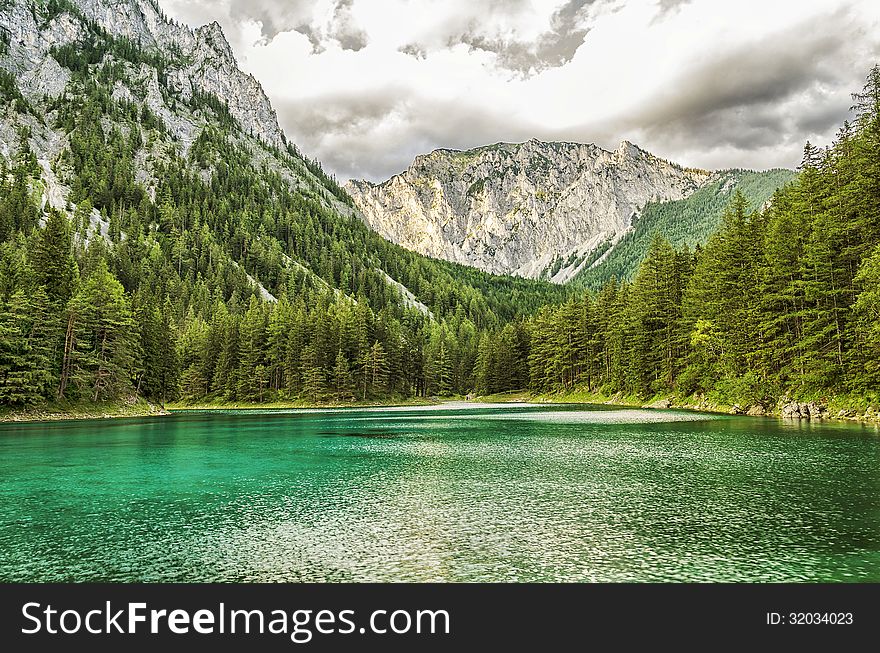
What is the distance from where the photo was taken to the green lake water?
11977mm

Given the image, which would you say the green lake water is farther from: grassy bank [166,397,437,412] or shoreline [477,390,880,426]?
grassy bank [166,397,437,412]

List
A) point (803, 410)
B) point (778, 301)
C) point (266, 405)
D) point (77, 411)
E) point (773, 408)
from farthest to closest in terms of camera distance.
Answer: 1. point (266, 405)
2. point (77, 411)
3. point (773, 408)
4. point (778, 301)
5. point (803, 410)

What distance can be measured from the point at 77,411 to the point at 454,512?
62.0 meters

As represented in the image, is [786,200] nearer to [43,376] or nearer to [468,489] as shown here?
[468,489]

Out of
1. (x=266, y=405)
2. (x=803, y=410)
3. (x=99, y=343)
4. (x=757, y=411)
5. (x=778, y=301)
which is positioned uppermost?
(x=778, y=301)

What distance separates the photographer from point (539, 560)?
12297 millimetres

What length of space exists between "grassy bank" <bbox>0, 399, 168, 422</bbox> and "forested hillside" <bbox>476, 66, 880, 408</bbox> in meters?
68.3

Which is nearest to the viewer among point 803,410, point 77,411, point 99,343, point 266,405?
point 803,410

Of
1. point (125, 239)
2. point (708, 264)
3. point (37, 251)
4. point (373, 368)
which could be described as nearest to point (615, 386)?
point (708, 264)

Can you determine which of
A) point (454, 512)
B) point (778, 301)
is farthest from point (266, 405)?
point (454, 512)

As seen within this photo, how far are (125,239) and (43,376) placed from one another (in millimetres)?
154226

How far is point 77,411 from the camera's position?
63594 millimetres

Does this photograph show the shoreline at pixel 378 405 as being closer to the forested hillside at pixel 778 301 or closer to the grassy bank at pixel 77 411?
the grassy bank at pixel 77 411

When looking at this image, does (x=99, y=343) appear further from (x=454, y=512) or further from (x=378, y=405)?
(x=454, y=512)
